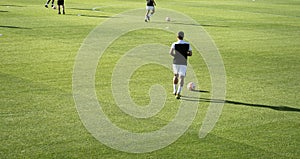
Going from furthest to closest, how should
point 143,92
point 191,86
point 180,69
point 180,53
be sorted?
point 191,86 < point 143,92 < point 180,69 < point 180,53

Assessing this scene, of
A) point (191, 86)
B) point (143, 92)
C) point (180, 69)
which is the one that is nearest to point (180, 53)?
point (180, 69)

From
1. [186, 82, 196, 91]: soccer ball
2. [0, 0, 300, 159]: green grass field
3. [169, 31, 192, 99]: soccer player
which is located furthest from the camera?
[186, 82, 196, 91]: soccer ball

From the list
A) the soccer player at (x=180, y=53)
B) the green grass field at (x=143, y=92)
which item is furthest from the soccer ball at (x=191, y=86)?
the soccer player at (x=180, y=53)

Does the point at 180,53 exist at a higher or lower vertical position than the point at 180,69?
higher

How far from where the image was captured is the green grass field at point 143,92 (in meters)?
10.9

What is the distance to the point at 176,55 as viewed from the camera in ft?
48.5

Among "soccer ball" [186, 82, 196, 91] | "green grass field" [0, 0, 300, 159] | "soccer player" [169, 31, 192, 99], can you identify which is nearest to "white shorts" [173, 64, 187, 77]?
"soccer player" [169, 31, 192, 99]

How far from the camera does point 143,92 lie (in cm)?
1542

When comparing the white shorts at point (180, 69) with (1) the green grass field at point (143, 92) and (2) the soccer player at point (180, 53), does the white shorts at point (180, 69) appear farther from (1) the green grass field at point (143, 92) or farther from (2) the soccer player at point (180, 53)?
(1) the green grass field at point (143, 92)

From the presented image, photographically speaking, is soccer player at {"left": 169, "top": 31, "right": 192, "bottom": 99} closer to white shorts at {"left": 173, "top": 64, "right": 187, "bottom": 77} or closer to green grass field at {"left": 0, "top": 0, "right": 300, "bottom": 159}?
white shorts at {"left": 173, "top": 64, "right": 187, "bottom": 77}

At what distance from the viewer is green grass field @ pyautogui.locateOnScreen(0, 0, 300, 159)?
10.9m

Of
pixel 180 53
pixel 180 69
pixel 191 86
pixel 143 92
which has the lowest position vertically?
pixel 143 92

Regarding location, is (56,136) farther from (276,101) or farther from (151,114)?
(276,101)

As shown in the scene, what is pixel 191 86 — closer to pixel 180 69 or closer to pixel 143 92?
pixel 180 69
